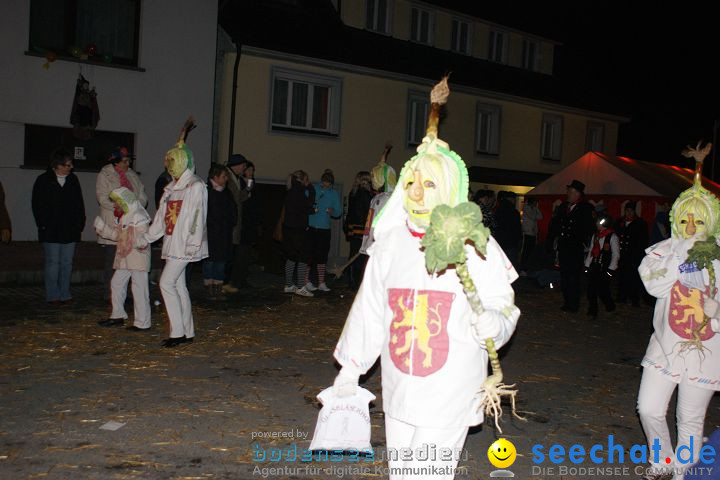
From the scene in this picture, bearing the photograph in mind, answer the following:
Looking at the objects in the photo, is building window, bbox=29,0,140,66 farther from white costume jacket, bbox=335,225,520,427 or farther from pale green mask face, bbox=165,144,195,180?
white costume jacket, bbox=335,225,520,427

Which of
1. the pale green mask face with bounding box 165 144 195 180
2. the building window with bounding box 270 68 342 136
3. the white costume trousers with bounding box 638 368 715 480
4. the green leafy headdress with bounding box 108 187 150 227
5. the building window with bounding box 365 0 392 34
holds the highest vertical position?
the building window with bounding box 365 0 392 34

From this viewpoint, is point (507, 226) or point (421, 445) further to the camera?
point (507, 226)

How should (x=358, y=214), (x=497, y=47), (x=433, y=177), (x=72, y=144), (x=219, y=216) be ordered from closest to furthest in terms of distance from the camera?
(x=433, y=177)
(x=219, y=216)
(x=358, y=214)
(x=72, y=144)
(x=497, y=47)

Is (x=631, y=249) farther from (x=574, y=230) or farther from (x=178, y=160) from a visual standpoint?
(x=178, y=160)

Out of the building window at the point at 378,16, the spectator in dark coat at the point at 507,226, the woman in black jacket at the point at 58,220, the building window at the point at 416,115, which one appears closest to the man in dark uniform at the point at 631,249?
the spectator in dark coat at the point at 507,226

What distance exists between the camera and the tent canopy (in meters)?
20.6

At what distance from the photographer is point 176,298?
8.35 m

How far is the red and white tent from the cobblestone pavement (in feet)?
33.3

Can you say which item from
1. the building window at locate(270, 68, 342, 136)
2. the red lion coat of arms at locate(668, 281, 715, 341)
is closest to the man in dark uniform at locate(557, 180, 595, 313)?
the red lion coat of arms at locate(668, 281, 715, 341)

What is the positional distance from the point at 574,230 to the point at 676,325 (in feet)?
23.7

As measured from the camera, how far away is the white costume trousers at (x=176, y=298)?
324 inches

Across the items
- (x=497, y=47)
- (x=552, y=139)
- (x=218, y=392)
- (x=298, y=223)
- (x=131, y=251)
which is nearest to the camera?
(x=218, y=392)

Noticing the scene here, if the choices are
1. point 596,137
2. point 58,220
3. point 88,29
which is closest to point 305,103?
point 88,29

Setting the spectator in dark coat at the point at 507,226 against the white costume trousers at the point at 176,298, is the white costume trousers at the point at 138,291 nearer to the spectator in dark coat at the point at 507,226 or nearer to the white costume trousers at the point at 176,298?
the white costume trousers at the point at 176,298
